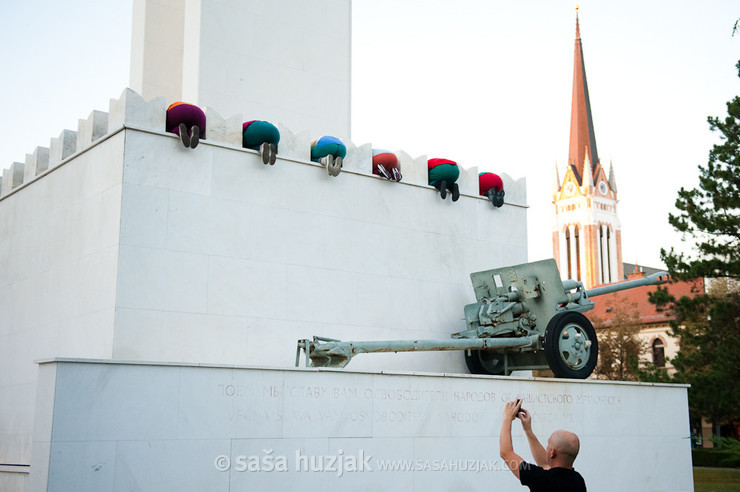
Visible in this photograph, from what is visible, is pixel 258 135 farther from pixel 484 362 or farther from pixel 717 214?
pixel 717 214

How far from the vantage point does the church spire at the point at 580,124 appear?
305 feet

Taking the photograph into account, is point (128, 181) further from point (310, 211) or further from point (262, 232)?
point (310, 211)

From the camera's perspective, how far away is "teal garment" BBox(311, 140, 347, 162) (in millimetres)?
13234

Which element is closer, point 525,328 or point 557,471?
point 557,471

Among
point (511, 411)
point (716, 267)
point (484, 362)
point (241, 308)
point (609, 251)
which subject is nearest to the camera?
point (511, 411)

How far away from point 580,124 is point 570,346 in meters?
85.3

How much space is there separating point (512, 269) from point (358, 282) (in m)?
2.59

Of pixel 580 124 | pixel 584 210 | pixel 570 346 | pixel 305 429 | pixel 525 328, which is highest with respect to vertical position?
pixel 580 124

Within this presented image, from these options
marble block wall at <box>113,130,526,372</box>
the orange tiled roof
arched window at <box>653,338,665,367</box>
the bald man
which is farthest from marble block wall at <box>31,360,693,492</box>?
arched window at <box>653,338,665,367</box>

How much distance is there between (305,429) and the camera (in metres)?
9.93

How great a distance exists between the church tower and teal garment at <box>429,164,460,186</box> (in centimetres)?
7998

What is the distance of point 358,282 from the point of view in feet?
43.8

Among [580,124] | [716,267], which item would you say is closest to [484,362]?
[716,267]

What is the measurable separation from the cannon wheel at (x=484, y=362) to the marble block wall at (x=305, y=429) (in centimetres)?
197
